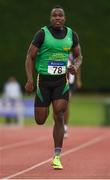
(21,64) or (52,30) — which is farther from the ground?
(52,30)

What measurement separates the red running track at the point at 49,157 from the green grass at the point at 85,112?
337 inches

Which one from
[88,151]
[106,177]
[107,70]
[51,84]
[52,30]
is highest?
[52,30]

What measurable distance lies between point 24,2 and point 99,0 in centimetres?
431

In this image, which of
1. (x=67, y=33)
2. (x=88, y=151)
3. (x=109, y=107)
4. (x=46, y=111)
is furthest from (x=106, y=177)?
(x=109, y=107)

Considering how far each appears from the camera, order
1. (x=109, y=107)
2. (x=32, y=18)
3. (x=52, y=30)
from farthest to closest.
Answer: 1. (x=32, y=18)
2. (x=109, y=107)
3. (x=52, y=30)

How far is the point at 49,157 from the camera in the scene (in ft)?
46.1

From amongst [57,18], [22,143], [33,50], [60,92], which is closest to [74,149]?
[22,143]

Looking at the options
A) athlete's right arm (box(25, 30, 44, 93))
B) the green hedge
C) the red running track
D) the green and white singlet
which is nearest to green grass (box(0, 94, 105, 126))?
the green hedge

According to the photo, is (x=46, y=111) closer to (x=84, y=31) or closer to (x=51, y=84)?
(x=51, y=84)

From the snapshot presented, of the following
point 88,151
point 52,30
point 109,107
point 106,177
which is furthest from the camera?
point 109,107

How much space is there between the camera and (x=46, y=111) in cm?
1190

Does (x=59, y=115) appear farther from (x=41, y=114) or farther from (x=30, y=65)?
(x=30, y=65)

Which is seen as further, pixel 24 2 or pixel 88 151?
pixel 24 2

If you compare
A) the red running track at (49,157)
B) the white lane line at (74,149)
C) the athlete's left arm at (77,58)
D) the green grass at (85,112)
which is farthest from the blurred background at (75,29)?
the athlete's left arm at (77,58)
